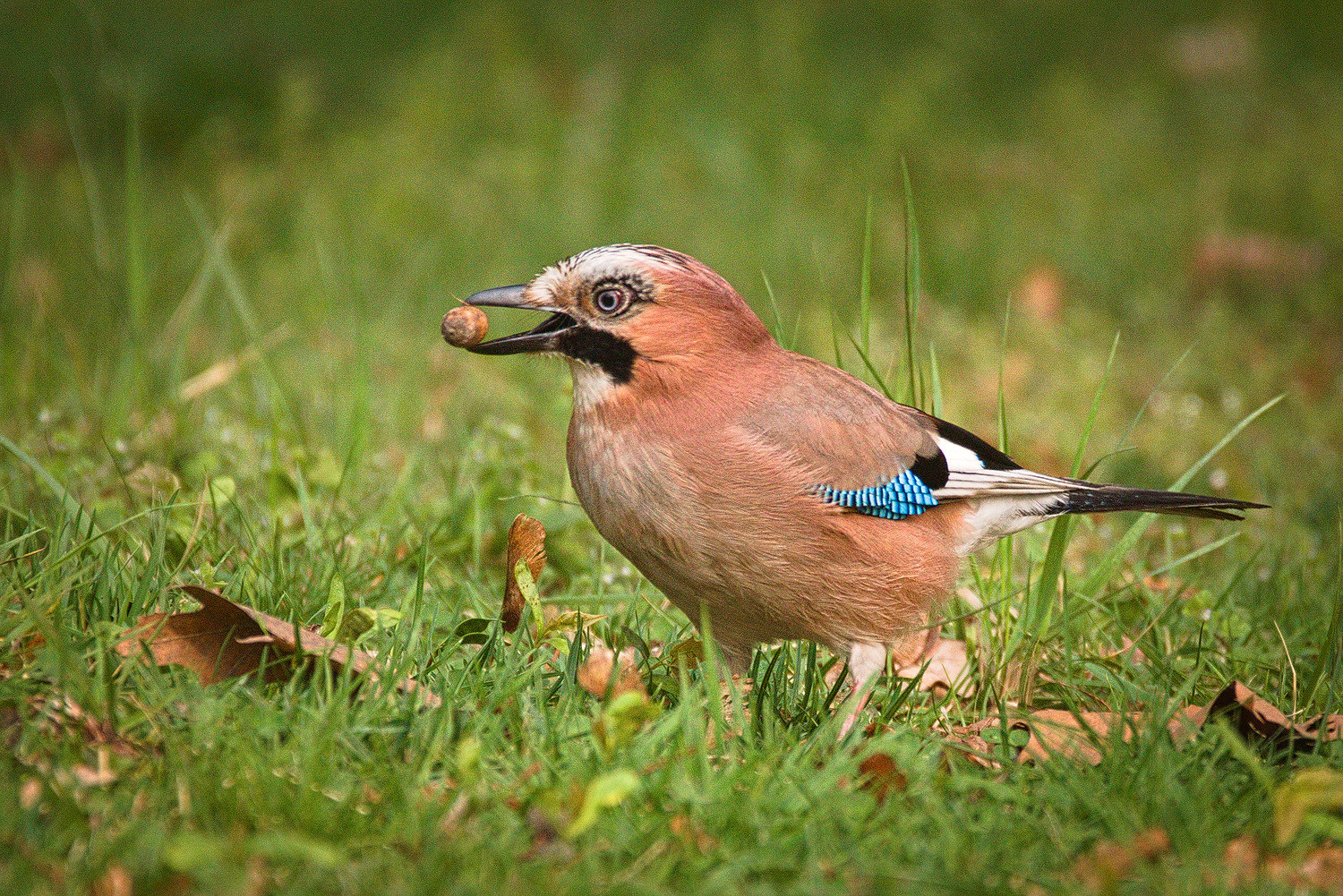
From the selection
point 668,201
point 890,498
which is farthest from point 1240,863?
point 668,201

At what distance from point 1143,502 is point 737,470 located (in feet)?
3.18

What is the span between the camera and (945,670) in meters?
3.14

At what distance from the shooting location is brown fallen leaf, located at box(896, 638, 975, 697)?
313 centimetres

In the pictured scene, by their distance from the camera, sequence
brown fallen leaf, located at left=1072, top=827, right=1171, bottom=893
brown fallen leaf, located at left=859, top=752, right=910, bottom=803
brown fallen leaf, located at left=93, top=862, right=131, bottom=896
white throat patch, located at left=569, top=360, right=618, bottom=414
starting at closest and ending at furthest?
brown fallen leaf, located at left=93, top=862, right=131, bottom=896 → brown fallen leaf, located at left=1072, top=827, right=1171, bottom=893 → brown fallen leaf, located at left=859, top=752, right=910, bottom=803 → white throat patch, located at left=569, top=360, right=618, bottom=414

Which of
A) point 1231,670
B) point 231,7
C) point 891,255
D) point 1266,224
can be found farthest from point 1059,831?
point 231,7

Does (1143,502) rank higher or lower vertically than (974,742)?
higher

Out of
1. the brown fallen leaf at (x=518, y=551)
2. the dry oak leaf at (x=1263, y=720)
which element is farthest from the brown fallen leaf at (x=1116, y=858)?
the brown fallen leaf at (x=518, y=551)

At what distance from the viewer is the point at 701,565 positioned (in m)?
2.80

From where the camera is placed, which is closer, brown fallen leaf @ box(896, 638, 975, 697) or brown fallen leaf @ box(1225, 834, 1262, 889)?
brown fallen leaf @ box(1225, 834, 1262, 889)

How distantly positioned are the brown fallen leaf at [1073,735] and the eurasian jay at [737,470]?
14.5 inches

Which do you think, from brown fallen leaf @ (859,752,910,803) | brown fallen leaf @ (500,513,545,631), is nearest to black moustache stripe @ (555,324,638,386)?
brown fallen leaf @ (500,513,545,631)

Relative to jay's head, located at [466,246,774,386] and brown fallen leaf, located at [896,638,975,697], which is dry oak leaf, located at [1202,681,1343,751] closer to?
brown fallen leaf, located at [896,638,975,697]

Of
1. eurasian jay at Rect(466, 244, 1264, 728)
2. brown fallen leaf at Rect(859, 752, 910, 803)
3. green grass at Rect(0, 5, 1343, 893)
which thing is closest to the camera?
green grass at Rect(0, 5, 1343, 893)

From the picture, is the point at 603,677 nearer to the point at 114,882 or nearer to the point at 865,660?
the point at 865,660
